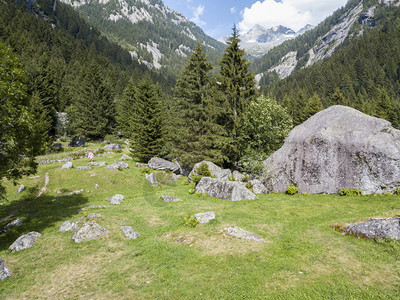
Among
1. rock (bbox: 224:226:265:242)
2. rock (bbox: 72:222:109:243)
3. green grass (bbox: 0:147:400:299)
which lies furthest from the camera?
rock (bbox: 72:222:109:243)

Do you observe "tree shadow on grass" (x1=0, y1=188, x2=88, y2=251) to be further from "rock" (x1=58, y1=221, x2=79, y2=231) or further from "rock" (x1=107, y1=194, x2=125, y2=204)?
"rock" (x1=107, y1=194, x2=125, y2=204)

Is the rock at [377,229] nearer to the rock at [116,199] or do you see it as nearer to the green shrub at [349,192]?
the green shrub at [349,192]

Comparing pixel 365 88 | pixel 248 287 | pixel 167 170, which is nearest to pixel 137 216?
pixel 248 287

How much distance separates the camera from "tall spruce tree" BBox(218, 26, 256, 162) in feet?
98.9

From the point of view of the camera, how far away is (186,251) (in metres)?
11.0

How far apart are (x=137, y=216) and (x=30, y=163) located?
8859 mm

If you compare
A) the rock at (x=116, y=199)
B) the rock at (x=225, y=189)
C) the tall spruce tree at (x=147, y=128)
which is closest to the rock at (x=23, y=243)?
the rock at (x=116, y=199)

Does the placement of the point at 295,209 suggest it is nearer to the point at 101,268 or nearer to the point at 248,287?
the point at 248,287

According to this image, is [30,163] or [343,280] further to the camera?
[30,163]

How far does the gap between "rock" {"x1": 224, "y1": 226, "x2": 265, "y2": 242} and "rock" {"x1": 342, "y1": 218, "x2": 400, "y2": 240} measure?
16.6ft

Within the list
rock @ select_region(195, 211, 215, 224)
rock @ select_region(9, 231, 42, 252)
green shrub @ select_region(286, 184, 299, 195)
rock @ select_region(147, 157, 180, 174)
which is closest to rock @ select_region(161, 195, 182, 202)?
rock @ select_region(195, 211, 215, 224)

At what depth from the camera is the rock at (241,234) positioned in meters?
11.9

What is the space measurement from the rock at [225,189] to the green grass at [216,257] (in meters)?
1.66

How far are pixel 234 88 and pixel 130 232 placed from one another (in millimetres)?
24575
